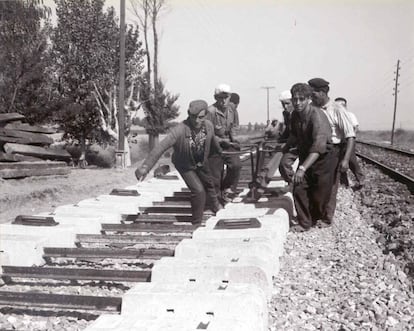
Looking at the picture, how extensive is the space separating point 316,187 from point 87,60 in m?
20.1

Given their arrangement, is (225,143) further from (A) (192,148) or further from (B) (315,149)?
(B) (315,149)

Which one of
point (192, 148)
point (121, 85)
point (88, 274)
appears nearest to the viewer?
point (88, 274)

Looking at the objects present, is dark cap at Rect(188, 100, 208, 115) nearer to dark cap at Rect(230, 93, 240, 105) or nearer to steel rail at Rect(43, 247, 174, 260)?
steel rail at Rect(43, 247, 174, 260)

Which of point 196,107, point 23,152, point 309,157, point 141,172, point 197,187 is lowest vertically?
point 23,152

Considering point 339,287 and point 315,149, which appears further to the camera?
point 315,149

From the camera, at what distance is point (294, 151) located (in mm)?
7371

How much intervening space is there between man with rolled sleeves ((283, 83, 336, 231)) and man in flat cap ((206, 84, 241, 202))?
887 millimetres

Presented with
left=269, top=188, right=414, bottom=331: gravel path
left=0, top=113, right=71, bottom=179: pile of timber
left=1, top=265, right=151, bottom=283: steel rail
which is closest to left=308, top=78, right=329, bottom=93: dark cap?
left=269, top=188, right=414, bottom=331: gravel path

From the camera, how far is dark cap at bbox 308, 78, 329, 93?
706cm

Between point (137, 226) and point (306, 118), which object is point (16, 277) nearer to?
point (137, 226)

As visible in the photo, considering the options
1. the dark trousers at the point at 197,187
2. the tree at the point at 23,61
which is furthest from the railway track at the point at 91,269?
the tree at the point at 23,61

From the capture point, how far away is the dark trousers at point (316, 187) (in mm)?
6688

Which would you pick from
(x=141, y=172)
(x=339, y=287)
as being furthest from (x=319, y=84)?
(x=339, y=287)

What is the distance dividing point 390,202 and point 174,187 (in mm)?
3995
